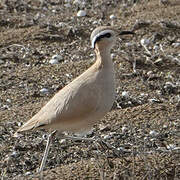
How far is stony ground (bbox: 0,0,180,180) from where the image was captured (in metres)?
5.36

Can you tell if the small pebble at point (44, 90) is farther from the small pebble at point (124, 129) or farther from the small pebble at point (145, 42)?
the small pebble at point (145, 42)

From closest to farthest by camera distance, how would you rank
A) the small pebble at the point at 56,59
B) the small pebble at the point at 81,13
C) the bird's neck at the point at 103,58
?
the bird's neck at the point at 103,58, the small pebble at the point at 56,59, the small pebble at the point at 81,13

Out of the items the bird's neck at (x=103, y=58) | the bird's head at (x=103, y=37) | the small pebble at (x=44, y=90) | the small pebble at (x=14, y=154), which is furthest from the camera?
the small pebble at (x=44, y=90)

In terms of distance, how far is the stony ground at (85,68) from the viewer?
536cm

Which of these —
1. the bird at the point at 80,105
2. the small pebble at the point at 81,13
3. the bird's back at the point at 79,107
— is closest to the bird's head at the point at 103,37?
the bird at the point at 80,105

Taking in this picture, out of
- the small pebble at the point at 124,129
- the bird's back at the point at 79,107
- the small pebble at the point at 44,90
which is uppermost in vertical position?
the bird's back at the point at 79,107

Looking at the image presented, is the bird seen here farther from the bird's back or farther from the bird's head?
the bird's head

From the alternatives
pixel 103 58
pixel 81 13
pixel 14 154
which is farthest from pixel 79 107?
pixel 81 13

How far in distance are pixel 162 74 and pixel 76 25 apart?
80.9 inches

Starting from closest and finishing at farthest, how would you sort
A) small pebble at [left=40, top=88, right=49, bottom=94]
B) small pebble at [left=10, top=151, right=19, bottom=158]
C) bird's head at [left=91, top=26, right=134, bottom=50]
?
bird's head at [left=91, top=26, right=134, bottom=50] < small pebble at [left=10, top=151, right=19, bottom=158] < small pebble at [left=40, top=88, right=49, bottom=94]

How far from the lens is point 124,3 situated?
10109 mm

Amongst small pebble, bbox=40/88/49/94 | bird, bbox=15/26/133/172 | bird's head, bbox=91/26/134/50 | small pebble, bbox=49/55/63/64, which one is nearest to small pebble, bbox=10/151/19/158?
bird, bbox=15/26/133/172

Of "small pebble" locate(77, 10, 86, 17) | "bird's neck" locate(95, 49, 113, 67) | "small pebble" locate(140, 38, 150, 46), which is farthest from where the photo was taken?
"small pebble" locate(77, 10, 86, 17)

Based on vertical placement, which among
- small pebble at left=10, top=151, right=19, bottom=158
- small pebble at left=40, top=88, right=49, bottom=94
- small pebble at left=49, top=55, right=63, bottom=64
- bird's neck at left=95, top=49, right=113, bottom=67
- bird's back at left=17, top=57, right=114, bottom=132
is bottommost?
small pebble at left=10, top=151, right=19, bottom=158
